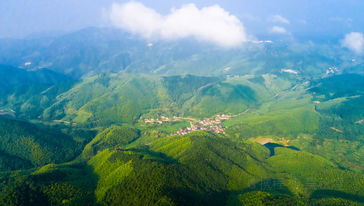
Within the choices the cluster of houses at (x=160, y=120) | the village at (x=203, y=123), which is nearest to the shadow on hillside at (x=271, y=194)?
the village at (x=203, y=123)

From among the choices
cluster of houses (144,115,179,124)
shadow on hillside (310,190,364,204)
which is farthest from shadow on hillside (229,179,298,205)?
cluster of houses (144,115,179,124)


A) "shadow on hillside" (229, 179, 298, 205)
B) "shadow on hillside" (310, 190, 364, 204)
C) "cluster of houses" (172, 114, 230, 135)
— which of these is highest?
"cluster of houses" (172, 114, 230, 135)

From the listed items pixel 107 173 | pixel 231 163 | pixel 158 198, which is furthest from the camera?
pixel 231 163

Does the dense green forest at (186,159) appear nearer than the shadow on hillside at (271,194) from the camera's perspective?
No

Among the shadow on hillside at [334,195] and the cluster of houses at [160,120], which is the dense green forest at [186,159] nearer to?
the cluster of houses at [160,120]

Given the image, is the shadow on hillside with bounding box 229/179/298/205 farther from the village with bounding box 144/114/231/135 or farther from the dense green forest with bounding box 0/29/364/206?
the village with bounding box 144/114/231/135

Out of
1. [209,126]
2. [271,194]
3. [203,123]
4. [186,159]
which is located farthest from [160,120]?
[271,194]

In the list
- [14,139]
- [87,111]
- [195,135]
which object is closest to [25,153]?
[14,139]

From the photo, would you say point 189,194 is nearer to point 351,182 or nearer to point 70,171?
point 70,171
